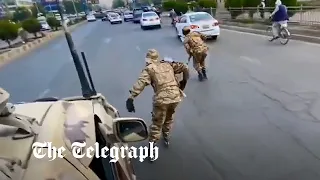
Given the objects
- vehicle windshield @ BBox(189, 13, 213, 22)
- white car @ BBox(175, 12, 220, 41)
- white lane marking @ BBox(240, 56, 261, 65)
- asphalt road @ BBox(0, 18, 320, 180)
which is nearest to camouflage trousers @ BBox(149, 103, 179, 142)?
asphalt road @ BBox(0, 18, 320, 180)

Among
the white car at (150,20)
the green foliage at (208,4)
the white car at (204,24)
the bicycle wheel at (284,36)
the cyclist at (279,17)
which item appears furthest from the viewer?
the green foliage at (208,4)

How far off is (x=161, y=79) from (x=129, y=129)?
111 inches

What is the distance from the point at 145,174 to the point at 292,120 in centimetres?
297

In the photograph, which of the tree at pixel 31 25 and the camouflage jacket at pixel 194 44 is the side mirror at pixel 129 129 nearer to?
the camouflage jacket at pixel 194 44

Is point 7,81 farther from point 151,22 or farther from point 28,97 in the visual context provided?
point 151,22

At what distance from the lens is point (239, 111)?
820 cm

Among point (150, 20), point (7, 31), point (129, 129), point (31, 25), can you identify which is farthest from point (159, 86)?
point (31, 25)

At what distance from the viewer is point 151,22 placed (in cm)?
3831

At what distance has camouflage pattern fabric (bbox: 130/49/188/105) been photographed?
584 cm

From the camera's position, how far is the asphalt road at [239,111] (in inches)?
222

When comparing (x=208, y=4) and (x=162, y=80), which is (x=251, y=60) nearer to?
(x=162, y=80)

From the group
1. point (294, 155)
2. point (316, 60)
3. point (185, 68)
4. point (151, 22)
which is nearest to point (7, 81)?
point (316, 60)

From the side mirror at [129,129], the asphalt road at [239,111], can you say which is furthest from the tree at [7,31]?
the side mirror at [129,129]

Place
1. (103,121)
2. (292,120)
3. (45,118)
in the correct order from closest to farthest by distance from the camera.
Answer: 1. (45,118)
2. (103,121)
3. (292,120)
